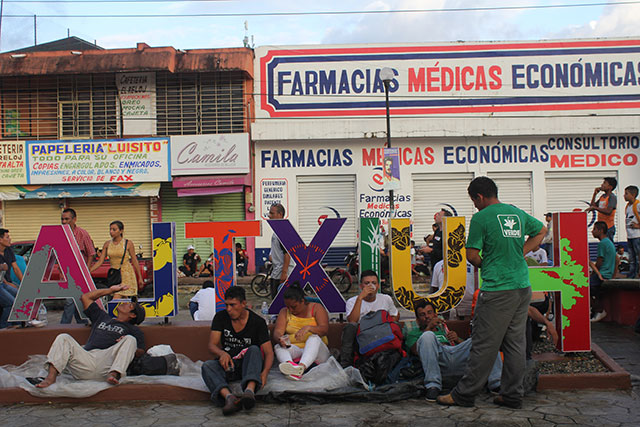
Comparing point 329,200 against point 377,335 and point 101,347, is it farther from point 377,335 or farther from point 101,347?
point 101,347

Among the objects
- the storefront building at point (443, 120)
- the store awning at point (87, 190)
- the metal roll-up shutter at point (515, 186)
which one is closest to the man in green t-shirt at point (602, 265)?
the storefront building at point (443, 120)

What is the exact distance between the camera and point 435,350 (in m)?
6.06

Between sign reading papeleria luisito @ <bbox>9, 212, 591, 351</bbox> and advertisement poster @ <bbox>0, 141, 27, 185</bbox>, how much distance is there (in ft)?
44.4

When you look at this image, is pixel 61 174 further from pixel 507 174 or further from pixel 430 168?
pixel 507 174

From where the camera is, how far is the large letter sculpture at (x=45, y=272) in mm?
6785

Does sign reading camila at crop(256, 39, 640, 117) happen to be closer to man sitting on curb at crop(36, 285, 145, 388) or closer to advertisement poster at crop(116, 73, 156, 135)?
advertisement poster at crop(116, 73, 156, 135)

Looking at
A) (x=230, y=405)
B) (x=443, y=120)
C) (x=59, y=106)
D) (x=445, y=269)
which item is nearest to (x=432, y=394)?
(x=445, y=269)

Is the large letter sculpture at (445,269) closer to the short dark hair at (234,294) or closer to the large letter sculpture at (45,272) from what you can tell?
the short dark hair at (234,294)

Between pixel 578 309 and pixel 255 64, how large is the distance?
589 inches

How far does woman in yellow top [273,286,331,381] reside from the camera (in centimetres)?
630

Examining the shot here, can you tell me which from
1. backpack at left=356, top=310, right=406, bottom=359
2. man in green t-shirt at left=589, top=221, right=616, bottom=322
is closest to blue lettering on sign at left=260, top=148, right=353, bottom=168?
man in green t-shirt at left=589, top=221, right=616, bottom=322

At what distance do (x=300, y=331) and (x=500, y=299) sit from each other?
212 centimetres

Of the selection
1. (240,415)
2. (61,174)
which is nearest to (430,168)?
(61,174)

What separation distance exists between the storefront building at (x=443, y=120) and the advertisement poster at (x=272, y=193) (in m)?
0.03
